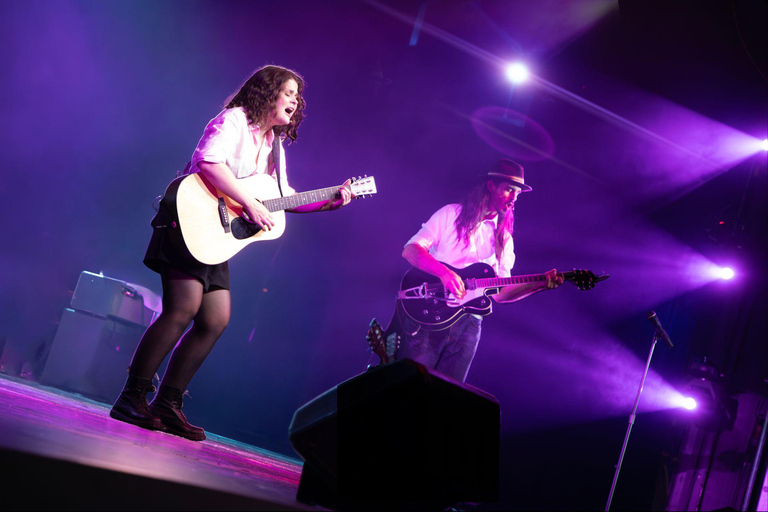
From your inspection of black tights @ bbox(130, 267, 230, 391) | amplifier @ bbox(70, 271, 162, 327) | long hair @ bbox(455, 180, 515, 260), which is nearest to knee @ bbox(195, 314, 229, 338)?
black tights @ bbox(130, 267, 230, 391)

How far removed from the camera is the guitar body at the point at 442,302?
14.8 ft

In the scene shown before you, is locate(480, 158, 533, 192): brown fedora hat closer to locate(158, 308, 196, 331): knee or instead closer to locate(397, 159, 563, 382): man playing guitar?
locate(397, 159, 563, 382): man playing guitar

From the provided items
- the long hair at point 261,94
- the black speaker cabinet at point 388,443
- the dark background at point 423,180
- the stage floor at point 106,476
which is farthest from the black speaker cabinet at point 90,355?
the black speaker cabinet at point 388,443

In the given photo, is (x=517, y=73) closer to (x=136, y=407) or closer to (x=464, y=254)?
(x=464, y=254)

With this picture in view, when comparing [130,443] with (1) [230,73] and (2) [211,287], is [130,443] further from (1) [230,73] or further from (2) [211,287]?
(1) [230,73]

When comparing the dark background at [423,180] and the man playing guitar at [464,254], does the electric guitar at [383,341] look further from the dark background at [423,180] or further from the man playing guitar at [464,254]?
the dark background at [423,180]

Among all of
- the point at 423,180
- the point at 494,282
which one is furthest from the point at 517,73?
the point at 494,282

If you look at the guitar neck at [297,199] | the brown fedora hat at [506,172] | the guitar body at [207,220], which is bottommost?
the guitar body at [207,220]

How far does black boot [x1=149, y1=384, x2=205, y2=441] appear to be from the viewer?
297cm

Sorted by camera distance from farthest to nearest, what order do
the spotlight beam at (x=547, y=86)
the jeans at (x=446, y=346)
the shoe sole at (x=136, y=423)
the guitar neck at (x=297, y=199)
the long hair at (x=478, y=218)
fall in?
the spotlight beam at (x=547, y=86) < the long hair at (x=478, y=218) < the jeans at (x=446, y=346) < the guitar neck at (x=297, y=199) < the shoe sole at (x=136, y=423)

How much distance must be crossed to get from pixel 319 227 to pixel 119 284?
6.24 feet

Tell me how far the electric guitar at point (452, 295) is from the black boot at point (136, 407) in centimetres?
212

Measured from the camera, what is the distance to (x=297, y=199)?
332cm

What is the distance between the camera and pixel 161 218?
9.56ft
